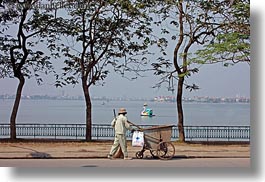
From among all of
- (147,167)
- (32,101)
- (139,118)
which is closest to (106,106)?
(139,118)

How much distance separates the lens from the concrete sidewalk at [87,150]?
15.0 meters

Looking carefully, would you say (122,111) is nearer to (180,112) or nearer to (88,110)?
(180,112)

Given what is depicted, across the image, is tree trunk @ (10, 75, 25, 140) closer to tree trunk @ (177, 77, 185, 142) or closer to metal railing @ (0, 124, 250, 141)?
metal railing @ (0, 124, 250, 141)

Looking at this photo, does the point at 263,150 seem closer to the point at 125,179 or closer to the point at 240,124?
the point at 125,179

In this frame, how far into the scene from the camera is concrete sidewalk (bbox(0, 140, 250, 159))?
14984 millimetres

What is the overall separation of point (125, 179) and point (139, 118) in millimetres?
3953

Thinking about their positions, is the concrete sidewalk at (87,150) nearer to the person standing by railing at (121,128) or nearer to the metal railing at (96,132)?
the metal railing at (96,132)

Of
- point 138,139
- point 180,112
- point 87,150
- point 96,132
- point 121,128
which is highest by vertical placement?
point 180,112

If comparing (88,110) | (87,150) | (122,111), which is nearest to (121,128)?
(122,111)

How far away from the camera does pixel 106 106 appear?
50.3 feet

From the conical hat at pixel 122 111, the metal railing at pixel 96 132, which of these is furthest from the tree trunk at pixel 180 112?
the conical hat at pixel 122 111

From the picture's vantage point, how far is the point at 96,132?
1841cm

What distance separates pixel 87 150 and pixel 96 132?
2508 millimetres

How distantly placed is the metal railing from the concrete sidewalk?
47cm
